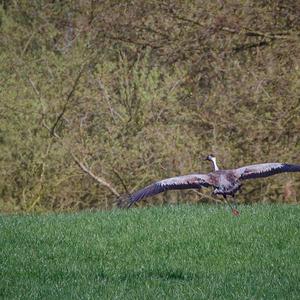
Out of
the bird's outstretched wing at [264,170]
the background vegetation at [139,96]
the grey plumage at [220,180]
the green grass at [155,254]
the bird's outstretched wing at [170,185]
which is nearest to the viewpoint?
the green grass at [155,254]

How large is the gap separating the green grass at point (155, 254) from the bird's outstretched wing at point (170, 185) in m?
0.72

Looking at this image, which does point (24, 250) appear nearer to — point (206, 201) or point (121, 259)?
point (121, 259)

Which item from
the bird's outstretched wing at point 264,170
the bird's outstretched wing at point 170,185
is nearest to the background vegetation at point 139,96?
the bird's outstretched wing at point 264,170

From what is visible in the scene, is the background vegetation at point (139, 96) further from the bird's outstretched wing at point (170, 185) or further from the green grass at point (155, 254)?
the bird's outstretched wing at point (170, 185)

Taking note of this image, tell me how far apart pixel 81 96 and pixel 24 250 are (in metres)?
9.02

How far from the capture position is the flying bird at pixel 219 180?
935cm

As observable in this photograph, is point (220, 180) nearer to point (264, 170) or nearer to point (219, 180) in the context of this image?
point (219, 180)

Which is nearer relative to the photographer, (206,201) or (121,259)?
(121,259)

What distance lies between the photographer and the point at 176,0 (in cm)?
1808

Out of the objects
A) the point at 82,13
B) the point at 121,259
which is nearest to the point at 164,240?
the point at 121,259

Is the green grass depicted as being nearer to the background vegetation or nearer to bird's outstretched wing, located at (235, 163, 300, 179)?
bird's outstretched wing, located at (235, 163, 300, 179)

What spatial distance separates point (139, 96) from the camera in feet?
62.1

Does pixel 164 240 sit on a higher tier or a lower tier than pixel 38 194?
higher

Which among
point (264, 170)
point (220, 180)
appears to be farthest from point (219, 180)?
point (264, 170)
